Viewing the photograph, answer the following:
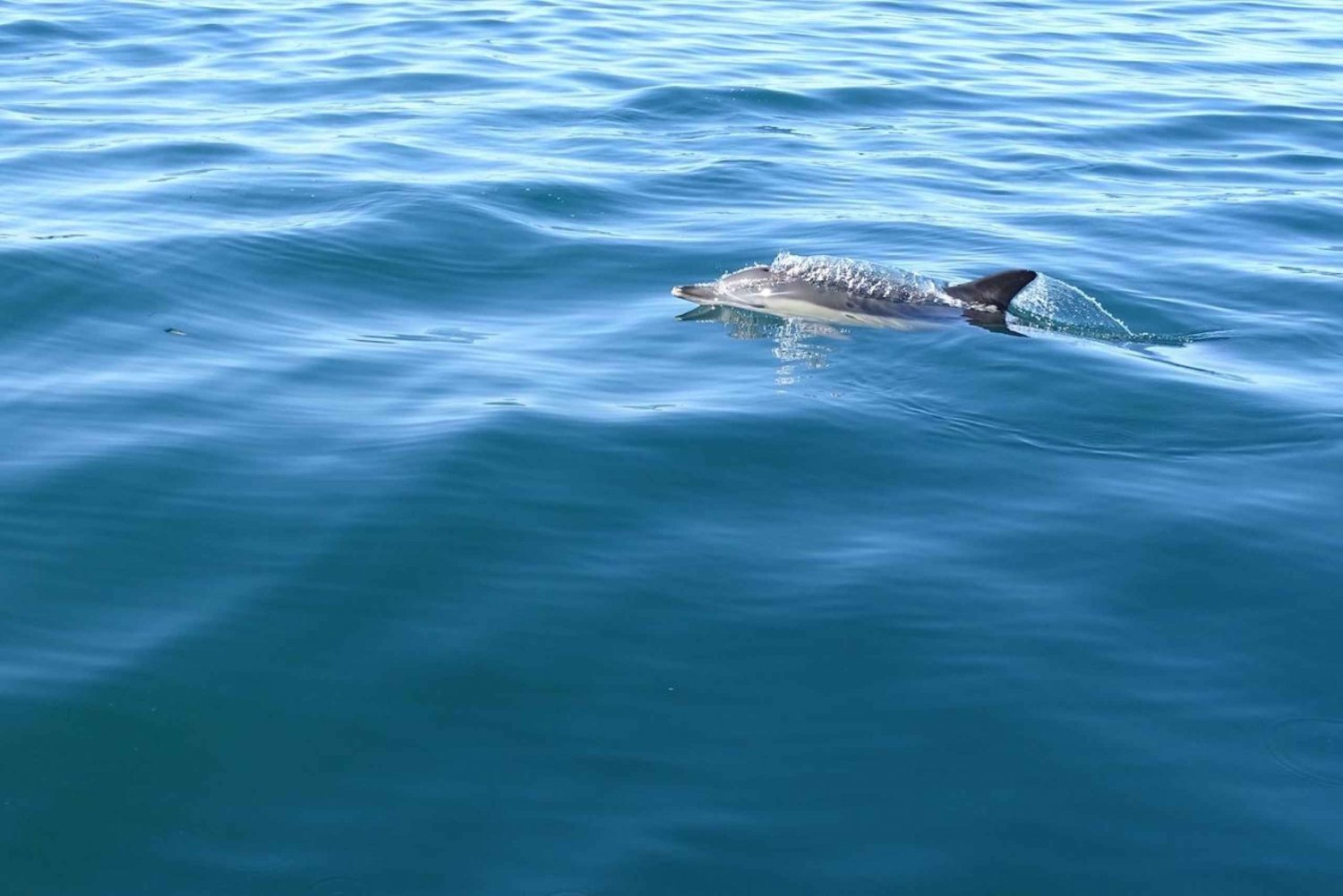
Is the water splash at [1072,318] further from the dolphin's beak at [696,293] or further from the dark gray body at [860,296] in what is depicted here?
the dolphin's beak at [696,293]

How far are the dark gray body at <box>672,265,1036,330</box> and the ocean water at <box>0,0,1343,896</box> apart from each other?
33cm

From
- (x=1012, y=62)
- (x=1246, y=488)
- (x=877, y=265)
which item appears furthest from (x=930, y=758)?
(x=1012, y=62)

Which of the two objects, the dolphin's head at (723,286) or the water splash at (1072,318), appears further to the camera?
the dolphin's head at (723,286)

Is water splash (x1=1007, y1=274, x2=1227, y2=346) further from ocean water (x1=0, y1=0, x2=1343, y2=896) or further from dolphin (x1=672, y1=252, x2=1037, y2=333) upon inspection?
dolphin (x1=672, y1=252, x2=1037, y2=333)

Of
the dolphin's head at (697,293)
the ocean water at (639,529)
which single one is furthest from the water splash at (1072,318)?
the dolphin's head at (697,293)

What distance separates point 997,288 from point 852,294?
110 cm

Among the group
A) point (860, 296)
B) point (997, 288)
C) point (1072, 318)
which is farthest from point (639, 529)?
point (1072, 318)

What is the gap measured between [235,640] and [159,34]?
19037mm

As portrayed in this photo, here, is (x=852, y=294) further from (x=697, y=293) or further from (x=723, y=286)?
(x=697, y=293)

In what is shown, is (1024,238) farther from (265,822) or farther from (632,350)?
(265,822)

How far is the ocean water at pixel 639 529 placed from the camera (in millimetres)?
6062

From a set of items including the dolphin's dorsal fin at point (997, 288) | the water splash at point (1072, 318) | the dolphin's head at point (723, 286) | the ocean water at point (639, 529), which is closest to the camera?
the ocean water at point (639, 529)

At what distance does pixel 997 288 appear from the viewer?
1208 cm

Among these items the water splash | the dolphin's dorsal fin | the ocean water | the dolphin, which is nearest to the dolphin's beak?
the dolphin
